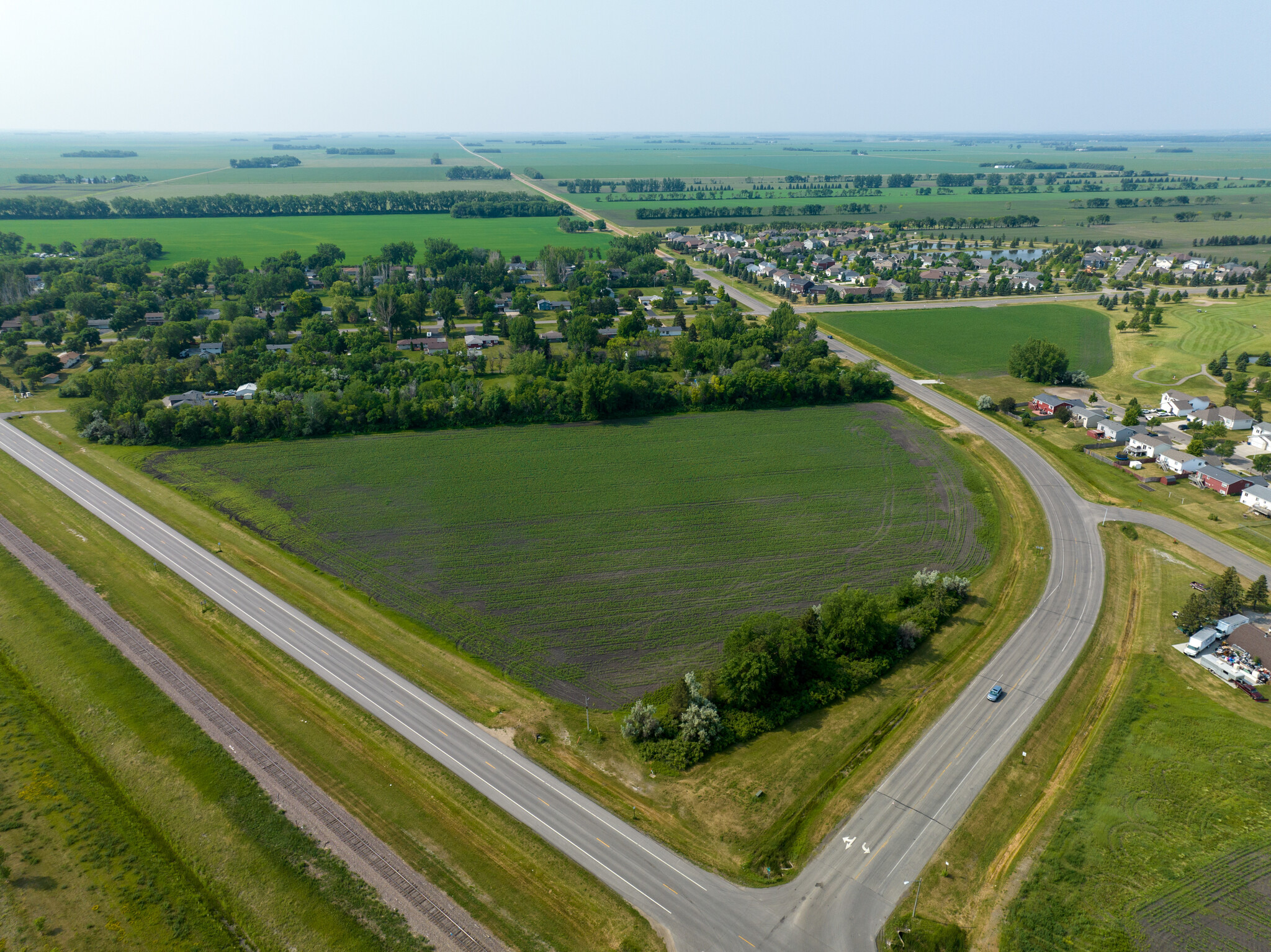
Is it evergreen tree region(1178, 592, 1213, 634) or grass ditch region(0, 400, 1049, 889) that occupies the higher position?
evergreen tree region(1178, 592, 1213, 634)

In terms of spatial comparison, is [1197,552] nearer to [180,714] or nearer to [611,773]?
[611,773]

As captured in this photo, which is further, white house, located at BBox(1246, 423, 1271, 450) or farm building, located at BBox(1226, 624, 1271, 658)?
white house, located at BBox(1246, 423, 1271, 450)

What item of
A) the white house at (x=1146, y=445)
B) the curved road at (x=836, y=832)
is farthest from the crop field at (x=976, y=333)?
the curved road at (x=836, y=832)

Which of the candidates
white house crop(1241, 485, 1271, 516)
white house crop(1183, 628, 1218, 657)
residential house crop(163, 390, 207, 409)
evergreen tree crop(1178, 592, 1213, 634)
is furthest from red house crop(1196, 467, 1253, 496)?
residential house crop(163, 390, 207, 409)

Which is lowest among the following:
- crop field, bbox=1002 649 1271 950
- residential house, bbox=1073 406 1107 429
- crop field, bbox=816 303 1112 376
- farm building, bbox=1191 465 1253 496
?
crop field, bbox=1002 649 1271 950

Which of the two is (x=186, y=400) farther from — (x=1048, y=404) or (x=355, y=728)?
(x=1048, y=404)

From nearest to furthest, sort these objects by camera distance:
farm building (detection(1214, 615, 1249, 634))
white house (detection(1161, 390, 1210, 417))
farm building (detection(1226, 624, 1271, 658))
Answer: farm building (detection(1226, 624, 1271, 658))
farm building (detection(1214, 615, 1249, 634))
white house (detection(1161, 390, 1210, 417))

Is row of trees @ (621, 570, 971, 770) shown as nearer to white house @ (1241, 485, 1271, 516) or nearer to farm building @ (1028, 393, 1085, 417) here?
white house @ (1241, 485, 1271, 516)

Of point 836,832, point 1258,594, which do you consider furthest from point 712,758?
point 1258,594
